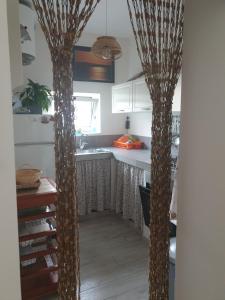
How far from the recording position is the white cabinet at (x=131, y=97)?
298 centimetres

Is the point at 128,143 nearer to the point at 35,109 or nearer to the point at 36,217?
the point at 35,109

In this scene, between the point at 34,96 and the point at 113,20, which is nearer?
the point at 34,96

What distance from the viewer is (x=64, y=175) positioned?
1101 mm

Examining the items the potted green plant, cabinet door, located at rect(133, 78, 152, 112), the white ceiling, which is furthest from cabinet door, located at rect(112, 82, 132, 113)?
the potted green plant

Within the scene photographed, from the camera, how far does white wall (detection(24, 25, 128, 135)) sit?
334cm

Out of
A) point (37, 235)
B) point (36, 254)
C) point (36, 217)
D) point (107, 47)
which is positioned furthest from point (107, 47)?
point (36, 254)

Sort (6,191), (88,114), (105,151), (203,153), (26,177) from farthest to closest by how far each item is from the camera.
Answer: (88,114) → (105,151) → (26,177) → (203,153) → (6,191)

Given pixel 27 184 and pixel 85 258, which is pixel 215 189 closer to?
pixel 27 184

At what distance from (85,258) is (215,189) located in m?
1.81

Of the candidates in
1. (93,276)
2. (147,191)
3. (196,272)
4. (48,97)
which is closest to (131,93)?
(48,97)

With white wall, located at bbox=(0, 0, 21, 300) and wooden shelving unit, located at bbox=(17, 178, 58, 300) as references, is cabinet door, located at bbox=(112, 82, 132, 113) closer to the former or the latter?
wooden shelving unit, located at bbox=(17, 178, 58, 300)

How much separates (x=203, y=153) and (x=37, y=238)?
136cm

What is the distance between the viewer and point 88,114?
3.99 m

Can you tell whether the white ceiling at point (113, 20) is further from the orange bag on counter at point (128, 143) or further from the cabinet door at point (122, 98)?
the orange bag on counter at point (128, 143)
